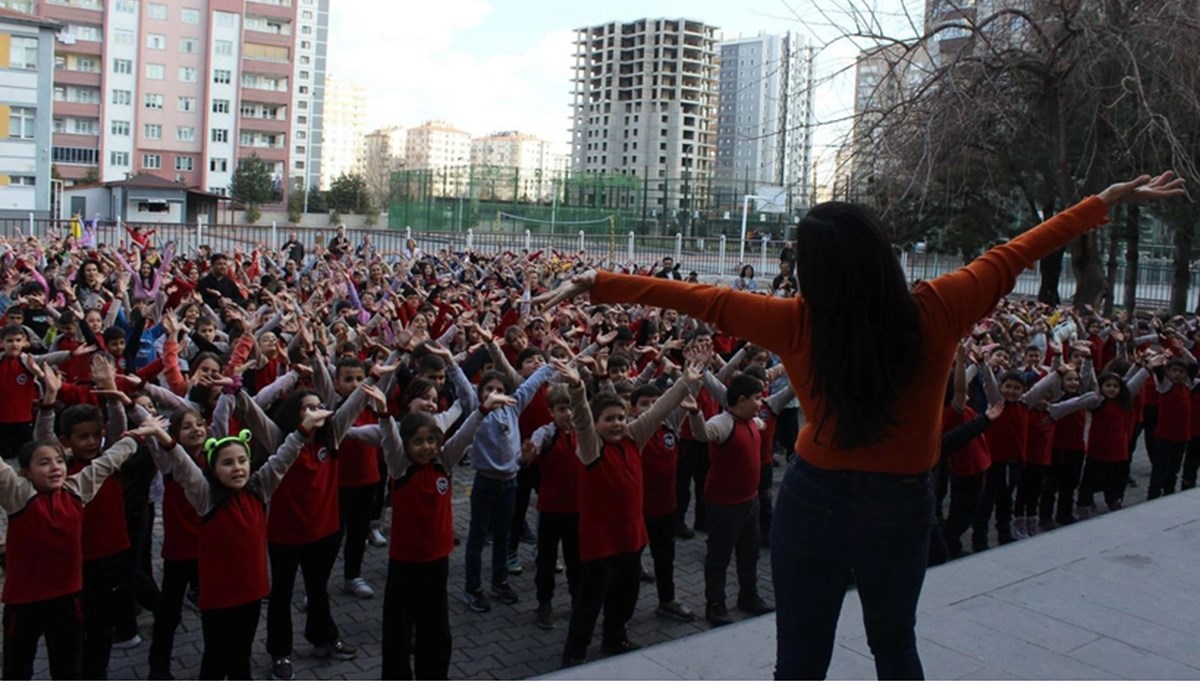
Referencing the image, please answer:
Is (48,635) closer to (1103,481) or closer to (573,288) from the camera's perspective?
(573,288)

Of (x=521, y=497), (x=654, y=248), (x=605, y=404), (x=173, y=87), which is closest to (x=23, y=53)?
(x=654, y=248)

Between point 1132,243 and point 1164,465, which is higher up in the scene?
point 1132,243

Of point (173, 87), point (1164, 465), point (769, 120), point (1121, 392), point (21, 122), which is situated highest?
point (173, 87)

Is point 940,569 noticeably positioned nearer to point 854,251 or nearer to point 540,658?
point 540,658

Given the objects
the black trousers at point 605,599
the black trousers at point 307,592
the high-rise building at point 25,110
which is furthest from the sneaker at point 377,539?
the high-rise building at point 25,110

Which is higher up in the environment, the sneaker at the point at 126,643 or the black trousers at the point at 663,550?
the black trousers at the point at 663,550

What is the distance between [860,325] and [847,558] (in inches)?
22.8

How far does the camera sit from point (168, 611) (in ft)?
16.4

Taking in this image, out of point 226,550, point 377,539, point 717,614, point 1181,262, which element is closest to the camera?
point 226,550

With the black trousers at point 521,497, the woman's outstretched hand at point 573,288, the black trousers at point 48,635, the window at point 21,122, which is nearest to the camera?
the woman's outstretched hand at point 573,288

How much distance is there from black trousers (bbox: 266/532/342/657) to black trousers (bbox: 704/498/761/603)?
219 cm

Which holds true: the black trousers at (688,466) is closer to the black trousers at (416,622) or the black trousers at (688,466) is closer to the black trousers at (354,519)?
the black trousers at (354,519)

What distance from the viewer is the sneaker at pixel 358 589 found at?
623 centimetres

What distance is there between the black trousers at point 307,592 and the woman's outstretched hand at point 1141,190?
4.17 meters
